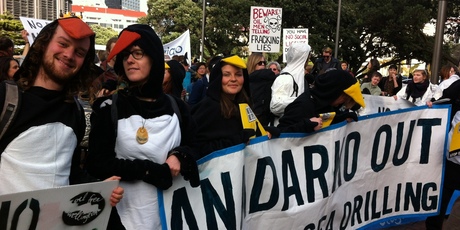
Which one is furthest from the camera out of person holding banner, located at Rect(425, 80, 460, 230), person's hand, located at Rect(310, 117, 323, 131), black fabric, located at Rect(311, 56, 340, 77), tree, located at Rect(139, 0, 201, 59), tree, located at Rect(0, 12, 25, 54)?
tree, located at Rect(139, 0, 201, 59)

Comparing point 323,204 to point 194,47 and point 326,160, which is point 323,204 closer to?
point 326,160

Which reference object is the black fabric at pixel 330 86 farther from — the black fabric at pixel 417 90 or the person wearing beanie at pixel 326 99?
the black fabric at pixel 417 90

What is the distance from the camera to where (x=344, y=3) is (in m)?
27.2

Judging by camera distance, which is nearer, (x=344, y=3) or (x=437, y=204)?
(x=437, y=204)

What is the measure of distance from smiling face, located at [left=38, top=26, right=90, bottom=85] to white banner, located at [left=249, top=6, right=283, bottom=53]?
28.8 ft

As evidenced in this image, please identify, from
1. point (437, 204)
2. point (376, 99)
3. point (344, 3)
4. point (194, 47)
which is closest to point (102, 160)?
point (437, 204)

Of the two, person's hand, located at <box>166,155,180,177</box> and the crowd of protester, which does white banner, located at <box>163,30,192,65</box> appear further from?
person's hand, located at <box>166,155,180,177</box>

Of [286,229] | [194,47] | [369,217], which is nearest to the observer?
[286,229]

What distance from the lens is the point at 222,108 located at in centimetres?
315

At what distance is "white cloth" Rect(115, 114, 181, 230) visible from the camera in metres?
2.18

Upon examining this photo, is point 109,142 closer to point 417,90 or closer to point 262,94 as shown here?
point 262,94

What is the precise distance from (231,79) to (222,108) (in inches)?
8.7

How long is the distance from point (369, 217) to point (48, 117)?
3060 mm

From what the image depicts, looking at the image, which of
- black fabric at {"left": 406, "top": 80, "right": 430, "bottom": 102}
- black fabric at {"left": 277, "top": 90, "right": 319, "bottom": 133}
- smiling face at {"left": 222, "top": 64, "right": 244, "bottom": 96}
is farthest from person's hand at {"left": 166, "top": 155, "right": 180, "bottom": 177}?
black fabric at {"left": 406, "top": 80, "right": 430, "bottom": 102}
